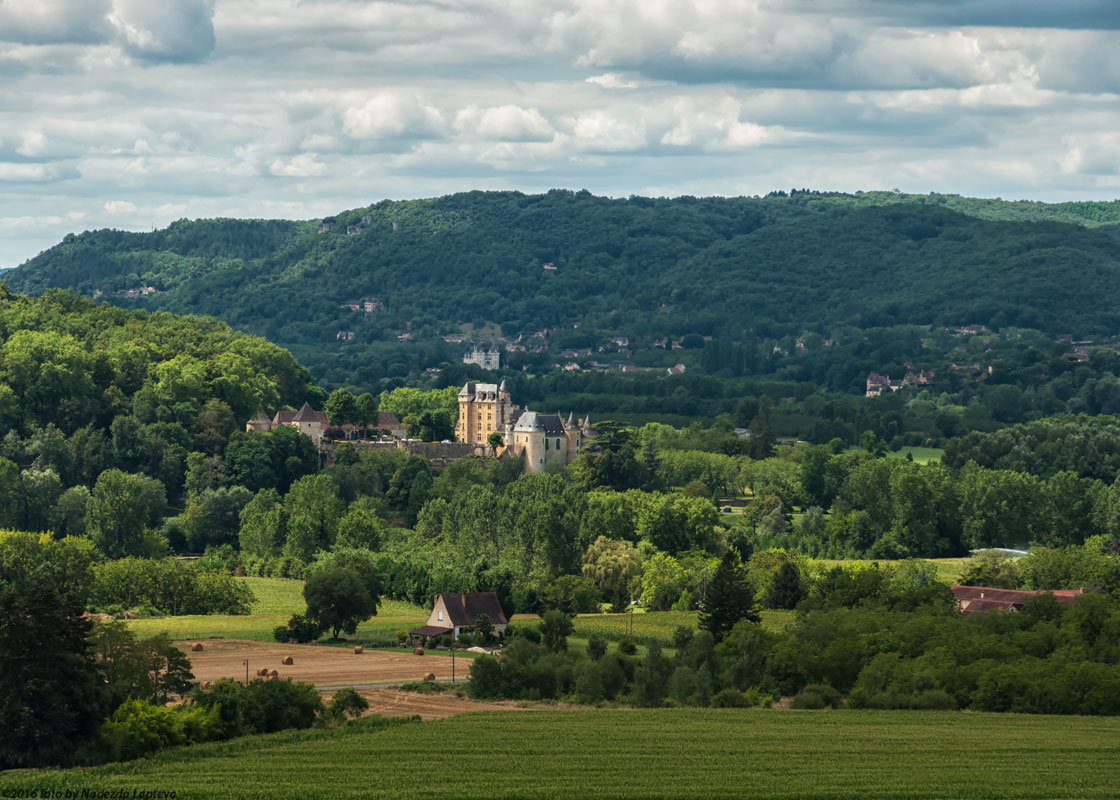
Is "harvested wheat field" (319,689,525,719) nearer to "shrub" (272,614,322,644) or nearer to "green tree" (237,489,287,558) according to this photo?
"shrub" (272,614,322,644)

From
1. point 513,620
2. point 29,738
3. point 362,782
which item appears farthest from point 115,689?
point 513,620

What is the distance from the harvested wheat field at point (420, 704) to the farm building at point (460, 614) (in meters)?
15.3

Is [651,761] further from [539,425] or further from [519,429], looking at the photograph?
[539,425]

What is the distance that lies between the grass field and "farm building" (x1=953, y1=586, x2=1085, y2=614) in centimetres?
2183

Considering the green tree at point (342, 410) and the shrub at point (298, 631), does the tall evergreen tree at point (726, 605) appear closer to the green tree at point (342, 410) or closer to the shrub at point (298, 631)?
the shrub at point (298, 631)

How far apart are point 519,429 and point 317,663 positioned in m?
78.3

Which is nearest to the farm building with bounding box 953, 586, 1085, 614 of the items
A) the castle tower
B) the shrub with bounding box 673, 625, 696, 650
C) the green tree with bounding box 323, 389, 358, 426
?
the shrub with bounding box 673, 625, 696, 650

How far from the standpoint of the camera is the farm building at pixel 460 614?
84625mm

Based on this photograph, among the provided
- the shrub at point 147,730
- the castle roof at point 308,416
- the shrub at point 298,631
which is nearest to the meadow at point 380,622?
the shrub at point 298,631

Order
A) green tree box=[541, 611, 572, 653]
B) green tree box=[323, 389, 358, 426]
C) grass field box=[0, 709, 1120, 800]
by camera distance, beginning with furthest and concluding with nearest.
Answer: green tree box=[323, 389, 358, 426]
green tree box=[541, 611, 572, 653]
grass field box=[0, 709, 1120, 800]

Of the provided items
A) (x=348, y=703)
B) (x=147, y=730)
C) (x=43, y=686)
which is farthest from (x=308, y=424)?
(x=43, y=686)

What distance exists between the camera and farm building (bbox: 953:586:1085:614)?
281 ft

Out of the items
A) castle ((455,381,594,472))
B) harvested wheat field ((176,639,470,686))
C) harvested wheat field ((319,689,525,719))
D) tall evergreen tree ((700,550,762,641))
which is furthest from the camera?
castle ((455,381,594,472))

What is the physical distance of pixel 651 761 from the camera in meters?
55.1
